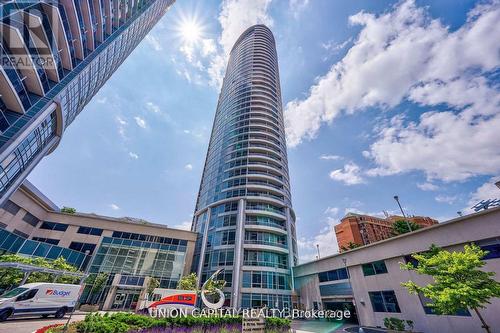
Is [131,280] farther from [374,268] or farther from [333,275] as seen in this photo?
[374,268]

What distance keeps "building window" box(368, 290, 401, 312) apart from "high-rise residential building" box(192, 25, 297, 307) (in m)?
15.7

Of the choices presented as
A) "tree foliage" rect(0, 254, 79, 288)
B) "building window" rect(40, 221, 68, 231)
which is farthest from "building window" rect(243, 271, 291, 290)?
"building window" rect(40, 221, 68, 231)

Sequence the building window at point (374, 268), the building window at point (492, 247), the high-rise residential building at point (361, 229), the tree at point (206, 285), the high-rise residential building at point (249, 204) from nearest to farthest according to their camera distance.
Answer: the building window at point (492, 247)
the building window at point (374, 268)
the tree at point (206, 285)
the high-rise residential building at point (249, 204)
the high-rise residential building at point (361, 229)

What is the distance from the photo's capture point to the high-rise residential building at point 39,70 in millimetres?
16969

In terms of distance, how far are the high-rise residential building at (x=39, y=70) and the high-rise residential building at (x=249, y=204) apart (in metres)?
28.7

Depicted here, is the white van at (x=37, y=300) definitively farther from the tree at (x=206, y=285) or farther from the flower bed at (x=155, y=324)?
the tree at (x=206, y=285)

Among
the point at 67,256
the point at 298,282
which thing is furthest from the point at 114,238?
the point at 298,282

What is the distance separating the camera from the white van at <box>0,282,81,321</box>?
14.2m

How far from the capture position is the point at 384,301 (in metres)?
21.7

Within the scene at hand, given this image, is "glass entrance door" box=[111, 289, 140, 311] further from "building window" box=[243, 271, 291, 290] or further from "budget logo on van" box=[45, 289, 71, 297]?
"building window" box=[243, 271, 291, 290]

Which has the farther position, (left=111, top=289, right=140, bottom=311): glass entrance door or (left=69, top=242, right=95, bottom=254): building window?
(left=69, top=242, right=95, bottom=254): building window

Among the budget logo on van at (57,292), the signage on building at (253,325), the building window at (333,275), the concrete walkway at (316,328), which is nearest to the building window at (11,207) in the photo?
the budget logo on van at (57,292)

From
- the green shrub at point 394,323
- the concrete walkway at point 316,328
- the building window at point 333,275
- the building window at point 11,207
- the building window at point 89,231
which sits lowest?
the concrete walkway at point 316,328

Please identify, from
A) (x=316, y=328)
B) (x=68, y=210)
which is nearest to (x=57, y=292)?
(x=316, y=328)
